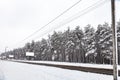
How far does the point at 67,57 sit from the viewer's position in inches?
3656

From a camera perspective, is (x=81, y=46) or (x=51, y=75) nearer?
(x=51, y=75)

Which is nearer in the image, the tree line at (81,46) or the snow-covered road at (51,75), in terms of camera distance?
the snow-covered road at (51,75)

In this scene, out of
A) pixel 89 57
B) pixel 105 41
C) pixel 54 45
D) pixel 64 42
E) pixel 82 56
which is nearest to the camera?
pixel 105 41

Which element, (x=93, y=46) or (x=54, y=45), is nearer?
(x=93, y=46)

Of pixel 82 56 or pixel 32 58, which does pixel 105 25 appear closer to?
pixel 82 56

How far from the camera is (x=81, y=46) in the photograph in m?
79.5

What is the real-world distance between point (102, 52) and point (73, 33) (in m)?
22.4

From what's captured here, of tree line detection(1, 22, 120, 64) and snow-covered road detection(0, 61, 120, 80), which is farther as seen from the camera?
tree line detection(1, 22, 120, 64)

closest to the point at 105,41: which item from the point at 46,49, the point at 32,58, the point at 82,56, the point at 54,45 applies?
the point at 82,56

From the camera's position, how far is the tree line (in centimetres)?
6266

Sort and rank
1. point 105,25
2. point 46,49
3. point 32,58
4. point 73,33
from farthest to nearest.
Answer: point 32,58
point 46,49
point 73,33
point 105,25

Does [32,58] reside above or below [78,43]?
below

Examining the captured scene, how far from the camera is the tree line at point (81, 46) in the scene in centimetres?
6266

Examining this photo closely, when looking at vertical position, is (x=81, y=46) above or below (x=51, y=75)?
above
